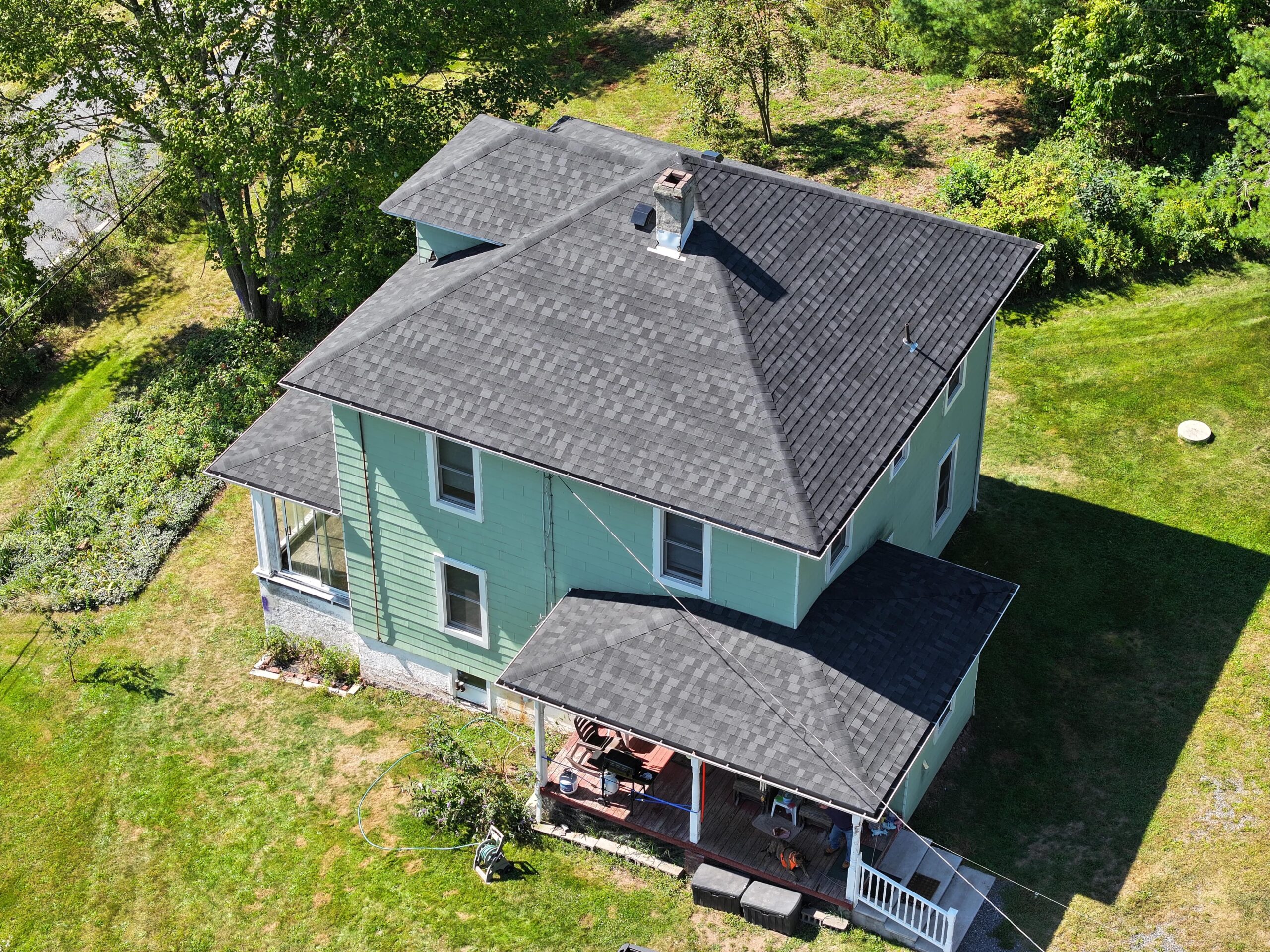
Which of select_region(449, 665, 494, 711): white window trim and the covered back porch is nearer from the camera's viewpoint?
the covered back porch

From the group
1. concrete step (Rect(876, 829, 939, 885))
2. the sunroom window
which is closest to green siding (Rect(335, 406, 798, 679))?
the sunroom window

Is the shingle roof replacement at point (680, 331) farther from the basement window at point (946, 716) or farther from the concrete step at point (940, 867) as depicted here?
the concrete step at point (940, 867)

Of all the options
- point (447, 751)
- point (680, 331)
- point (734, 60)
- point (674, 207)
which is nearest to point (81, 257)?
point (734, 60)

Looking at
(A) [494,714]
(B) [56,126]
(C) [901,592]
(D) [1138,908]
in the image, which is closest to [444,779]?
(A) [494,714]

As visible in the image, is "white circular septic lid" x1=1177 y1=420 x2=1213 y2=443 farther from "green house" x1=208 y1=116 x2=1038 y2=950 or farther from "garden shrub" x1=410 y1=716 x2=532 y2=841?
"garden shrub" x1=410 y1=716 x2=532 y2=841

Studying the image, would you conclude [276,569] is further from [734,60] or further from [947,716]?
[734,60]
